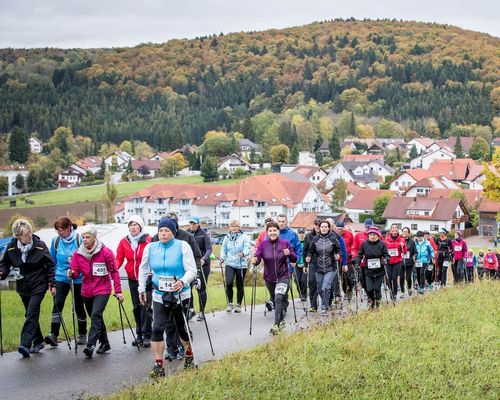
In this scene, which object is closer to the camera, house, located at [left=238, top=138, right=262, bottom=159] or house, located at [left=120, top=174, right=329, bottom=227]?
house, located at [left=120, top=174, right=329, bottom=227]

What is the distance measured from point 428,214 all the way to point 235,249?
71059mm

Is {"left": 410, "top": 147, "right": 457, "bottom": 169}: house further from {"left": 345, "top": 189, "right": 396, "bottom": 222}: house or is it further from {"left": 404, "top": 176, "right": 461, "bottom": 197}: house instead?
{"left": 345, "top": 189, "right": 396, "bottom": 222}: house

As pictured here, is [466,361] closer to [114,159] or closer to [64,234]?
[64,234]

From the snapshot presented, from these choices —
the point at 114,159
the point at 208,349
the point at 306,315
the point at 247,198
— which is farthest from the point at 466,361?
the point at 114,159

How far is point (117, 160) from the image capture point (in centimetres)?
18875

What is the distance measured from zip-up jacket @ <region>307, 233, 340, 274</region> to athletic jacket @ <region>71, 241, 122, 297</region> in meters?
4.97

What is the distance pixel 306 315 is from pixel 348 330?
2740 millimetres

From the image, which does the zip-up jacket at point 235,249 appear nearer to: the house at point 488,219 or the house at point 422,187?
the house at point 488,219

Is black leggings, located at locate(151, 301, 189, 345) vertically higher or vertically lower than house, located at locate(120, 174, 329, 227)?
higher

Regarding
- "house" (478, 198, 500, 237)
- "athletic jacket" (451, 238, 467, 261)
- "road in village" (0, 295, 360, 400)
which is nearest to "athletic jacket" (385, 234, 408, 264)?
"road in village" (0, 295, 360, 400)

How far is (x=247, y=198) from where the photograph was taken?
358ft

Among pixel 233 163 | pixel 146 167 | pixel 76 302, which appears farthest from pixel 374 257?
pixel 146 167

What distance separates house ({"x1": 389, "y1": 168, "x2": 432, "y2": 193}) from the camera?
112 meters

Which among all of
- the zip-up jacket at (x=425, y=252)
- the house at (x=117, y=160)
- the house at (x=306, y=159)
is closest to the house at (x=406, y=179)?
the house at (x=306, y=159)
